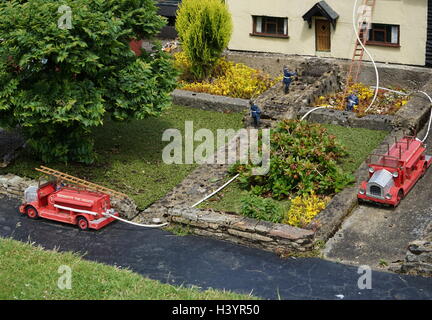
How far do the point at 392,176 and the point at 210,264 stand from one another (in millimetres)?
5810

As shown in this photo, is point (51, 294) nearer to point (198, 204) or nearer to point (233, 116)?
point (198, 204)

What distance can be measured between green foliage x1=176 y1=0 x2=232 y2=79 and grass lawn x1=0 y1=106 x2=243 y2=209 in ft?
9.89

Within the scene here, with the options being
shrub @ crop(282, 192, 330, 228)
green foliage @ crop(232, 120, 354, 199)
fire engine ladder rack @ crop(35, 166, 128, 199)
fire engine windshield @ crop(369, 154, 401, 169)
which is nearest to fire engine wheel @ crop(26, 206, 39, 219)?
fire engine ladder rack @ crop(35, 166, 128, 199)

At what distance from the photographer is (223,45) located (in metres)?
31.3

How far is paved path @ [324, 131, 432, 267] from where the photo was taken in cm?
2034

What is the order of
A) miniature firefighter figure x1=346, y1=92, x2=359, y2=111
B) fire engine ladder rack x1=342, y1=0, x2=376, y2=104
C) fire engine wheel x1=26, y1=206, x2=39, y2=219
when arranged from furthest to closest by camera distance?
fire engine ladder rack x1=342, y1=0, x2=376, y2=104, miniature firefighter figure x1=346, y1=92, x2=359, y2=111, fire engine wheel x1=26, y1=206, x2=39, y2=219

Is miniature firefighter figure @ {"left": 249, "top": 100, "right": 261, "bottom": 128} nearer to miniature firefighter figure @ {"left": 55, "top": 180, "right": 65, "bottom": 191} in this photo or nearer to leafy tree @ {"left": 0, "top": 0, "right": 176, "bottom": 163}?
leafy tree @ {"left": 0, "top": 0, "right": 176, "bottom": 163}

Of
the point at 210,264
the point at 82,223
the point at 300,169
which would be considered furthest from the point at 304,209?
the point at 82,223

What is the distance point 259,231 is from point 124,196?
426 cm

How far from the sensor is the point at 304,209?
22.1m

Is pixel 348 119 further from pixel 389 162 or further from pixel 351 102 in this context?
pixel 389 162

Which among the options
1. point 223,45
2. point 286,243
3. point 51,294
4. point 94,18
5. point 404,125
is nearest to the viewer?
point 51,294
